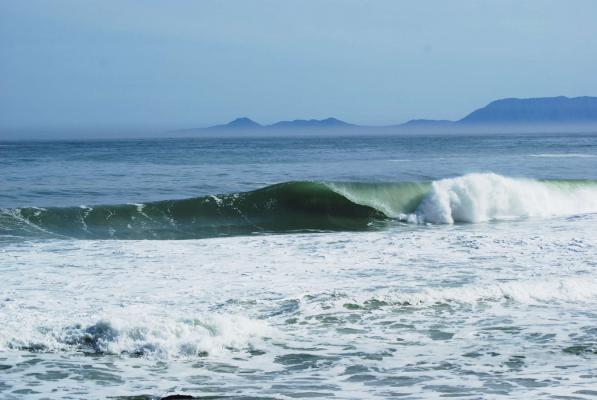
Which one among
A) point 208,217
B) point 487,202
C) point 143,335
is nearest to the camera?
point 143,335

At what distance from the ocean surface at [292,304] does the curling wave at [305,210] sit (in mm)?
96

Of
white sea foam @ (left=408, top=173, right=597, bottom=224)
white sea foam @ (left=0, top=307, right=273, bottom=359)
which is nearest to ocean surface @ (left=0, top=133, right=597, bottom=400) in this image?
white sea foam @ (left=0, top=307, right=273, bottom=359)

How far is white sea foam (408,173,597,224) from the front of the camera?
779 inches

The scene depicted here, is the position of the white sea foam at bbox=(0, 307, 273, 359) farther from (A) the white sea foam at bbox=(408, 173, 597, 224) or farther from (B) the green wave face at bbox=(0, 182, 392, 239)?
(A) the white sea foam at bbox=(408, 173, 597, 224)

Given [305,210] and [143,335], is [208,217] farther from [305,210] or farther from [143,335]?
[143,335]

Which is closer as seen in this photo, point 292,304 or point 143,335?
point 143,335

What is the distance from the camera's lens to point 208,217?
63.2 ft

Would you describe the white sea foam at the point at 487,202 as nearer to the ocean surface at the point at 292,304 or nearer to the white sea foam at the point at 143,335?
the ocean surface at the point at 292,304

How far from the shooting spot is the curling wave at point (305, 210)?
17266mm

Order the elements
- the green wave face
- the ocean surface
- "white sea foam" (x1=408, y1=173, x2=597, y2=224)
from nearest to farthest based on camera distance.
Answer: the ocean surface → the green wave face → "white sea foam" (x1=408, y1=173, x2=597, y2=224)

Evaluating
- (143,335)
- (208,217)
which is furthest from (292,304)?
(208,217)

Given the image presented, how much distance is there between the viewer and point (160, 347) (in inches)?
282

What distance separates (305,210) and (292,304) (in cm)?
1140

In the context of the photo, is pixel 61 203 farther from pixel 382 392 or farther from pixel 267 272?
pixel 382 392
